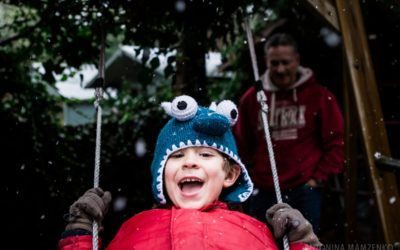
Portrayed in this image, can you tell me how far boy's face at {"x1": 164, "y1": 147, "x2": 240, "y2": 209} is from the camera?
2285mm

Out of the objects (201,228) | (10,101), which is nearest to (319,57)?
(10,101)

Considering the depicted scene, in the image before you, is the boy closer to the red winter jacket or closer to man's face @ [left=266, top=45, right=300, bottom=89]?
the red winter jacket

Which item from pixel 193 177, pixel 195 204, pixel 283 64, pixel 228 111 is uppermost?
pixel 283 64

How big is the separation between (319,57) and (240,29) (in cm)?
258

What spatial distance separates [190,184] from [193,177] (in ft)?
0.21

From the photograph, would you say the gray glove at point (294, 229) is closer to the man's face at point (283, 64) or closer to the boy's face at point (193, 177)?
the boy's face at point (193, 177)

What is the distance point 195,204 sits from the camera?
2268 millimetres

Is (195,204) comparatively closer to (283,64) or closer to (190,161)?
(190,161)

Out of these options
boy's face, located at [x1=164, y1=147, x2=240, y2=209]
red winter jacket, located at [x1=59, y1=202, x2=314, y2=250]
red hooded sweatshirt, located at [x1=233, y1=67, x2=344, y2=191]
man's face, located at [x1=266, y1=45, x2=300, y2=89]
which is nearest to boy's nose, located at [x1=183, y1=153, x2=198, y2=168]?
boy's face, located at [x1=164, y1=147, x2=240, y2=209]

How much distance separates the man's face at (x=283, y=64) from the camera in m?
3.64

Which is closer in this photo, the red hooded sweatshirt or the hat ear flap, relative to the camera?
the hat ear flap

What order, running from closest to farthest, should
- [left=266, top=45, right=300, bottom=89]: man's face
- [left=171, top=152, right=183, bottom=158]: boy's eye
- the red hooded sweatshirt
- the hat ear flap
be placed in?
[left=171, top=152, right=183, bottom=158]: boy's eye
the hat ear flap
the red hooded sweatshirt
[left=266, top=45, right=300, bottom=89]: man's face

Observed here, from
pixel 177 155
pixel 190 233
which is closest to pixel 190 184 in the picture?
pixel 177 155

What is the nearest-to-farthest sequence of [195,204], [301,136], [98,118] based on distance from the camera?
1. [195,204]
2. [98,118]
3. [301,136]
